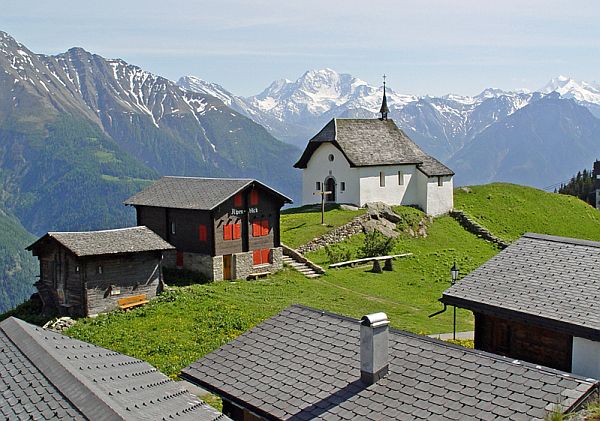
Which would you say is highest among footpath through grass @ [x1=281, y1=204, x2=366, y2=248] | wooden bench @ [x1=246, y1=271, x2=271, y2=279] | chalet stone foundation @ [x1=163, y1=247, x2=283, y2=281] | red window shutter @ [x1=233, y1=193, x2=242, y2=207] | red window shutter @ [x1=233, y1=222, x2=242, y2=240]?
red window shutter @ [x1=233, y1=193, x2=242, y2=207]

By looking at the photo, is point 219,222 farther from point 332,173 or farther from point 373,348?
point 373,348

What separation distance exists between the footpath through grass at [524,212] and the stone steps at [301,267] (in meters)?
19.1

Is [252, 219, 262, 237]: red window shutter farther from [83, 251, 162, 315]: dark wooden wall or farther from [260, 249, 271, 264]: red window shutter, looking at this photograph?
[83, 251, 162, 315]: dark wooden wall

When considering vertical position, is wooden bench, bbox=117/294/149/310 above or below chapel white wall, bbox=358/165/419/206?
below

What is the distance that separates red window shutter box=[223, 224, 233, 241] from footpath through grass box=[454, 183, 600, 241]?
24040 millimetres

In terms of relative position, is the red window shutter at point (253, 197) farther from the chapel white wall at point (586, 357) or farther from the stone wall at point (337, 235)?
the chapel white wall at point (586, 357)

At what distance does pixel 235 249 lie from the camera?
40344 mm

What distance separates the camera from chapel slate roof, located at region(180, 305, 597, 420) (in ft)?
40.5

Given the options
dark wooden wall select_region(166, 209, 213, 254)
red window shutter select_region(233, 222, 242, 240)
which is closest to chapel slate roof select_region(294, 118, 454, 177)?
red window shutter select_region(233, 222, 242, 240)

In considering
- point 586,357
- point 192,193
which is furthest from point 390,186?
point 586,357

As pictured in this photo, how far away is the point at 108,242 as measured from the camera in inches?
1364

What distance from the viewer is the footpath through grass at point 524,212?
189ft

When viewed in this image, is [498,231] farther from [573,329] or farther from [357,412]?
[357,412]

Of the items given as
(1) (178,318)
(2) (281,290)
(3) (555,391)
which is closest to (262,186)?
(2) (281,290)
